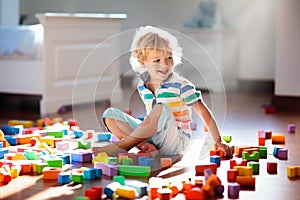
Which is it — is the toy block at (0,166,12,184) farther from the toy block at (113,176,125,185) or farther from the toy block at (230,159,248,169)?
the toy block at (230,159,248,169)

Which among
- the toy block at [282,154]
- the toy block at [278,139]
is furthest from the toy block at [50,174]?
the toy block at [278,139]

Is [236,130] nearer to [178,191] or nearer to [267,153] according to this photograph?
[267,153]

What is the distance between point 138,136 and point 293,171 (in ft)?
2.06

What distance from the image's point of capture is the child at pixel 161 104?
228 centimetres

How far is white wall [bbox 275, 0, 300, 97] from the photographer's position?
376 cm

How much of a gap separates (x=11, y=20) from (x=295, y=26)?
2242mm

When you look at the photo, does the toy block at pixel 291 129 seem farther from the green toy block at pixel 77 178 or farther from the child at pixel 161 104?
the green toy block at pixel 77 178

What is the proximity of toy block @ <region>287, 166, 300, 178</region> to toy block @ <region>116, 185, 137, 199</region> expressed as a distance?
1.87ft

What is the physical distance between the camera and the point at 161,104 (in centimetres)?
230

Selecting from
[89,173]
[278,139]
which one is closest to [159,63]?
[89,173]

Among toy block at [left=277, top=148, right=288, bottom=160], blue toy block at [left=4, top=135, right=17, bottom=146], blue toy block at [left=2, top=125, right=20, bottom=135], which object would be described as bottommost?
toy block at [left=277, top=148, right=288, bottom=160]

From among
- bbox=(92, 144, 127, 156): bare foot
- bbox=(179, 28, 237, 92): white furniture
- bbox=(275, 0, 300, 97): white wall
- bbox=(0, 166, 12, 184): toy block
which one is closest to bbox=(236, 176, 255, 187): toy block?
bbox=(92, 144, 127, 156): bare foot

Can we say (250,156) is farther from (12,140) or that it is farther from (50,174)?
(12,140)

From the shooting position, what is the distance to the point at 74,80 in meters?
3.87
